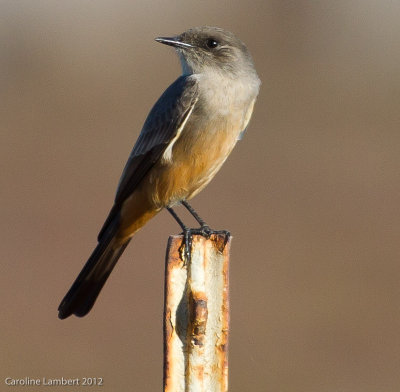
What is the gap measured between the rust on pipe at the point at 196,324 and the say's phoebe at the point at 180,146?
5.85 feet

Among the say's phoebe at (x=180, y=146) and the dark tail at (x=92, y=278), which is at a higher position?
the say's phoebe at (x=180, y=146)

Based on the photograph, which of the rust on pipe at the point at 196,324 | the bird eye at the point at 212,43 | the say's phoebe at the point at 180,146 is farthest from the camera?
the bird eye at the point at 212,43

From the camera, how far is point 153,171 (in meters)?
5.18

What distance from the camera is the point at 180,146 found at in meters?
5.09

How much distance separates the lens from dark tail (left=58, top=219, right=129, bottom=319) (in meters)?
4.77

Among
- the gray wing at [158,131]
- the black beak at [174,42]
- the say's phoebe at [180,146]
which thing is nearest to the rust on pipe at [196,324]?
the say's phoebe at [180,146]

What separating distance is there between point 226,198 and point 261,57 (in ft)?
37.0

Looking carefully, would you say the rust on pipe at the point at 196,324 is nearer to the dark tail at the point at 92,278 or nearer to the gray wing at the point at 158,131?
the dark tail at the point at 92,278

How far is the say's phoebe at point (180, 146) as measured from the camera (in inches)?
198

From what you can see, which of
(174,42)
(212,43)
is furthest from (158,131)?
(212,43)

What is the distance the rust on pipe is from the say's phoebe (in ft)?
5.85

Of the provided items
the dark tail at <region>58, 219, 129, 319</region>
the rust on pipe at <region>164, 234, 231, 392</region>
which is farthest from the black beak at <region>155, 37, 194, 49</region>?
the rust on pipe at <region>164, 234, 231, 392</region>

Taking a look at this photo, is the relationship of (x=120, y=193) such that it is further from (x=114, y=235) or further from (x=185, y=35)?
(x=185, y=35)

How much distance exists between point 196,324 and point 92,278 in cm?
216
